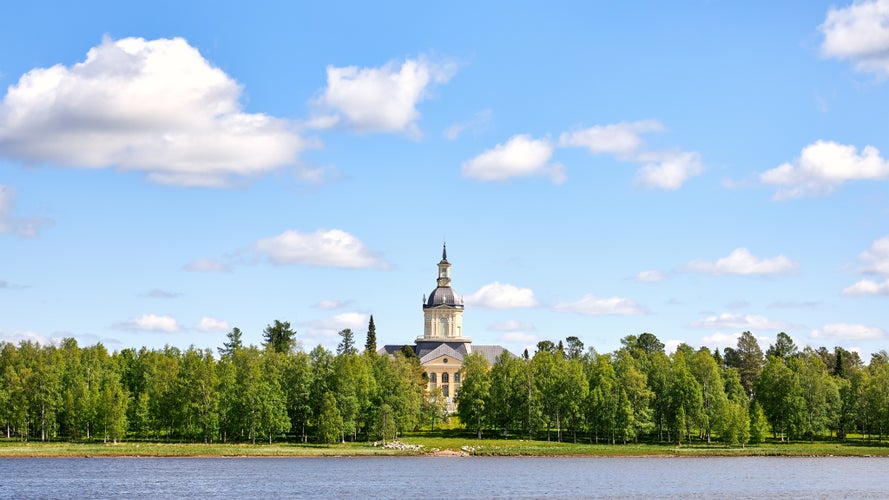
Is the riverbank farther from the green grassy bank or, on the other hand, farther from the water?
the water

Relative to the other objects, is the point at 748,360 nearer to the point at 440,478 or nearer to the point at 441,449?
the point at 441,449

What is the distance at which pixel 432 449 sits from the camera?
11281 cm

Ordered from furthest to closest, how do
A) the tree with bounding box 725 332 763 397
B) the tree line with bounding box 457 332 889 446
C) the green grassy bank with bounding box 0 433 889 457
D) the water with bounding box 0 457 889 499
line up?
the tree with bounding box 725 332 763 397
the tree line with bounding box 457 332 889 446
the green grassy bank with bounding box 0 433 889 457
the water with bounding box 0 457 889 499

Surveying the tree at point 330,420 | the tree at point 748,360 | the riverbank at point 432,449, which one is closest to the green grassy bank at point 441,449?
the riverbank at point 432,449

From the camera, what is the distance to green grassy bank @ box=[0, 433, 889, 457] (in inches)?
4085

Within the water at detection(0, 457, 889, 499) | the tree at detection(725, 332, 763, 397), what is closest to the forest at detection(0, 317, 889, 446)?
the water at detection(0, 457, 889, 499)

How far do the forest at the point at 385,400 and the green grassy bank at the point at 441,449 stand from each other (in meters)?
2.37

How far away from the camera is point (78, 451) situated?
10256cm

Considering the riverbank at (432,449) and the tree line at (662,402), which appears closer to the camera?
the riverbank at (432,449)

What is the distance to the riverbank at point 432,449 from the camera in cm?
10381

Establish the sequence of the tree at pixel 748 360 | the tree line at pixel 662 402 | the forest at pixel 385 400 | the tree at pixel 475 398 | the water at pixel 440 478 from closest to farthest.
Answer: the water at pixel 440 478, the forest at pixel 385 400, the tree line at pixel 662 402, the tree at pixel 475 398, the tree at pixel 748 360

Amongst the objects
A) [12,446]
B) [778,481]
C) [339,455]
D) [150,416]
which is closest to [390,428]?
[339,455]

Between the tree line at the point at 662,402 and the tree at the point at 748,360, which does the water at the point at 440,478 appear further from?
the tree at the point at 748,360

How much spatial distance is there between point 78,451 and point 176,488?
38.1 metres
